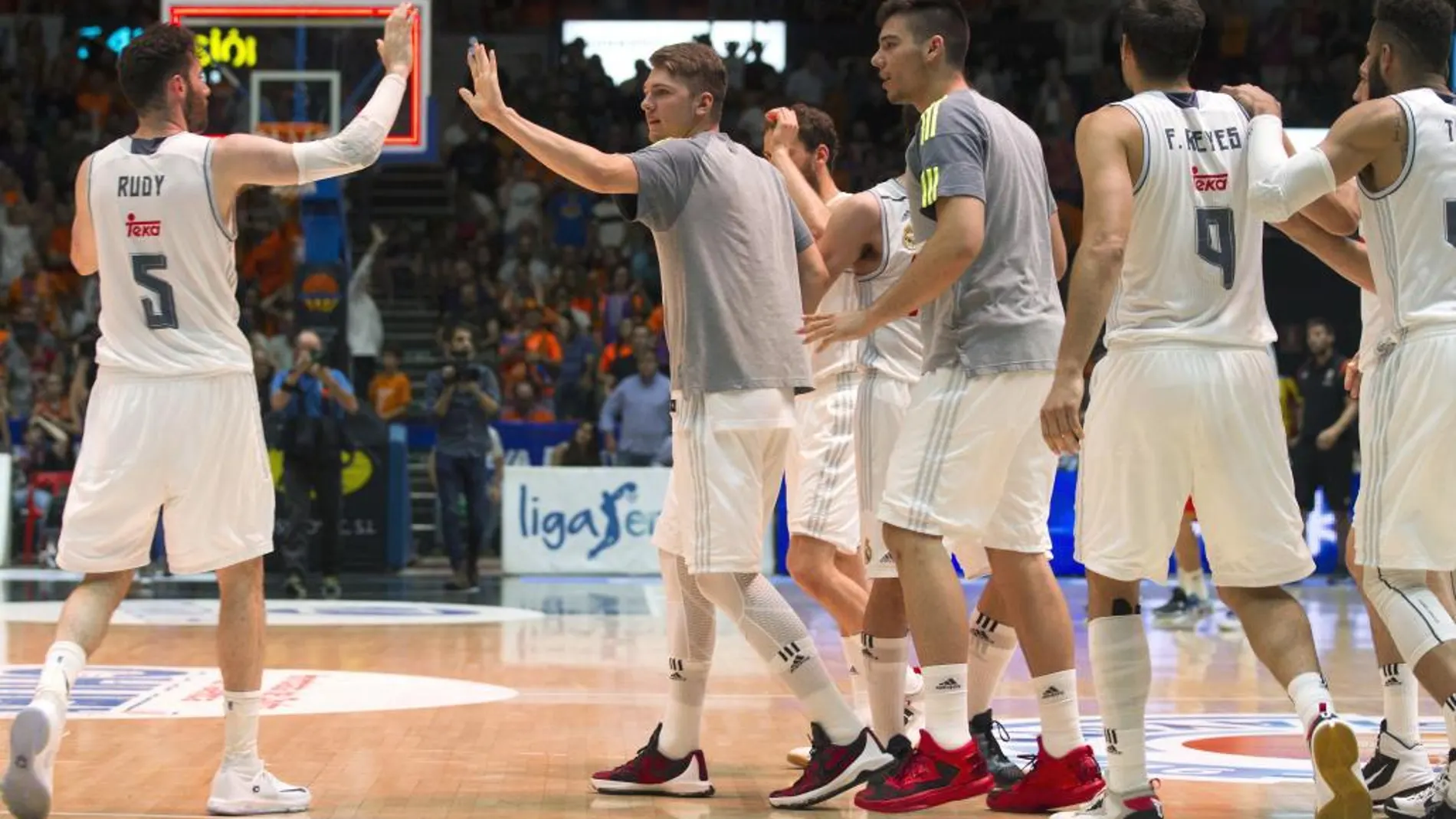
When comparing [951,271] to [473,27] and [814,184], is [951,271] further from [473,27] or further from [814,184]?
[473,27]

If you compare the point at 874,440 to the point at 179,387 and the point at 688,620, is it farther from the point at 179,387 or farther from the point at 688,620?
the point at 179,387

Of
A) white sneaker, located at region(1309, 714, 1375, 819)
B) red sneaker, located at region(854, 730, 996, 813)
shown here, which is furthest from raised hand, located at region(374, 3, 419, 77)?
white sneaker, located at region(1309, 714, 1375, 819)

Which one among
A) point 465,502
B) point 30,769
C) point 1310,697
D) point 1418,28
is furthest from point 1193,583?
point 30,769

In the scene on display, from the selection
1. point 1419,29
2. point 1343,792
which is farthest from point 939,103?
point 1343,792

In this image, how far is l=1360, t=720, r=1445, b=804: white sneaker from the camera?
579 cm

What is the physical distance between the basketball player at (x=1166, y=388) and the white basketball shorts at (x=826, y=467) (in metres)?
1.85

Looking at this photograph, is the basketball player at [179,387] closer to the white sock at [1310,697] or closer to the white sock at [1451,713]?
the white sock at [1310,697]

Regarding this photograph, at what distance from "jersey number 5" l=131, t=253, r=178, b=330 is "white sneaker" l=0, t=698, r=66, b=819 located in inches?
48.3

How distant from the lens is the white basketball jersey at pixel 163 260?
5.52 m

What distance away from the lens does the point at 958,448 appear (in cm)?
543

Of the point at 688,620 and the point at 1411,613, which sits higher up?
the point at 1411,613

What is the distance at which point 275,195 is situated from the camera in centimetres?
1998

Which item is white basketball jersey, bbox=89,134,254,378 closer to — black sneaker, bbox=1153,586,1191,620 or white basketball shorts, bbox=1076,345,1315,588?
white basketball shorts, bbox=1076,345,1315,588

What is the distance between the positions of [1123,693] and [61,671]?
2.97 meters
